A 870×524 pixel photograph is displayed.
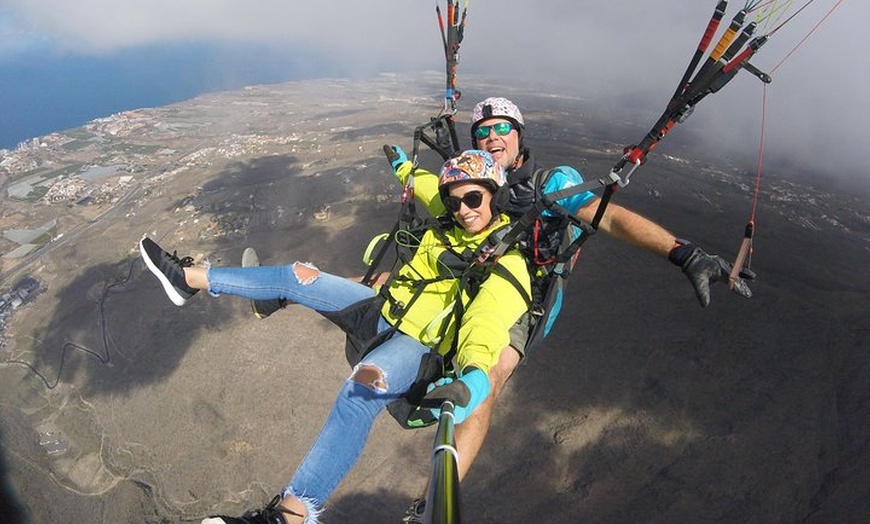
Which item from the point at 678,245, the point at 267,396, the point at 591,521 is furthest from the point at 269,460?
the point at 678,245

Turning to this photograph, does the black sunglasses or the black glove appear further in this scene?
the black sunglasses

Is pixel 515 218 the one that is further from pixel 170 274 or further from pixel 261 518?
pixel 170 274

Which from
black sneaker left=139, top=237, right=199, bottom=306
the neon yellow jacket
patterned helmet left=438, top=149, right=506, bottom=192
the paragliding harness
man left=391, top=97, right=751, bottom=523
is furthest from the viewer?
black sneaker left=139, top=237, right=199, bottom=306

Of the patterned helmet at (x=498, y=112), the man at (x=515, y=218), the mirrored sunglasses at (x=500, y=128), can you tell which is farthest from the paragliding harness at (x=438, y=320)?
the patterned helmet at (x=498, y=112)

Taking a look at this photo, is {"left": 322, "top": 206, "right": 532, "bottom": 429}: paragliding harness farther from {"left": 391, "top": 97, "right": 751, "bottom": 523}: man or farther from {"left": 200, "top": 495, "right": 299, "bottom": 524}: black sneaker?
{"left": 200, "top": 495, "right": 299, "bottom": 524}: black sneaker

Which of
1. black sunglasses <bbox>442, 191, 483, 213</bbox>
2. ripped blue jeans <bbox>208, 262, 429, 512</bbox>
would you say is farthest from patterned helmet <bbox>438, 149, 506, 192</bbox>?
ripped blue jeans <bbox>208, 262, 429, 512</bbox>

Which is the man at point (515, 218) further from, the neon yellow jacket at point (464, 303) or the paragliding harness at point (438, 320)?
the neon yellow jacket at point (464, 303)
